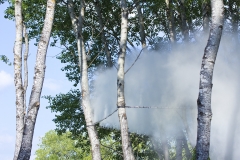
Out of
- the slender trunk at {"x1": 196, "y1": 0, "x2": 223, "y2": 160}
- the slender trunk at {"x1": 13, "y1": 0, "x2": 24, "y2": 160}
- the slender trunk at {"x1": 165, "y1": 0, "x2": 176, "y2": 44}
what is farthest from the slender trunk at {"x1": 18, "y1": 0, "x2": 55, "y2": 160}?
the slender trunk at {"x1": 165, "y1": 0, "x2": 176, "y2": 44}

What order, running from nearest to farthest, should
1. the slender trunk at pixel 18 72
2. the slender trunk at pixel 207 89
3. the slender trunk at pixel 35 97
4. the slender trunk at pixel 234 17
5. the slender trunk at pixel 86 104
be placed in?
the slender trunk at pixel 207 89 < the slender trunk at pixel 35 97 < the slender trunk at pixel 18 72 < the slender trunk at pixel 86 104 < the slender trunk at pixel 234 17

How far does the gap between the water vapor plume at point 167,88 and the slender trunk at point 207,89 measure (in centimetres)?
1081

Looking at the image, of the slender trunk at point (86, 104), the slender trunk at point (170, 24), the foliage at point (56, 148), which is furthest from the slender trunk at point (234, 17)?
the foliage at point (56, 148)

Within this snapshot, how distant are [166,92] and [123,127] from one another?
400 inches

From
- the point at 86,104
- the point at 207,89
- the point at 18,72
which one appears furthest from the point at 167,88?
the point at 207,89

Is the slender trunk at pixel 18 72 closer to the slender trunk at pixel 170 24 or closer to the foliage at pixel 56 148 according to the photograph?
the slender trunk at pixel 170 24

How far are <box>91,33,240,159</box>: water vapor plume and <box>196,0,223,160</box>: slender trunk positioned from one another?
10815 millimetres

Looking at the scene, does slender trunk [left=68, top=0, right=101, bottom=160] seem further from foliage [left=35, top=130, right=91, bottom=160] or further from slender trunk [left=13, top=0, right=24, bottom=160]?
foliage [left=35, top=130, right=91, bottom=160]

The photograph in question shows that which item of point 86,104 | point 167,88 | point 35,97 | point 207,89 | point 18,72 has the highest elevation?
point 167,88

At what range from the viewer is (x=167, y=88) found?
2356 cm

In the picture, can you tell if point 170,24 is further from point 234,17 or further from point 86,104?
point 86,104

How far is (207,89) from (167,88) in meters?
15.0

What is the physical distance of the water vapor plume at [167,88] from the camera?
68.3ft

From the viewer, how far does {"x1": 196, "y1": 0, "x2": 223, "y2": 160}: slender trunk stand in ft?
27.4
